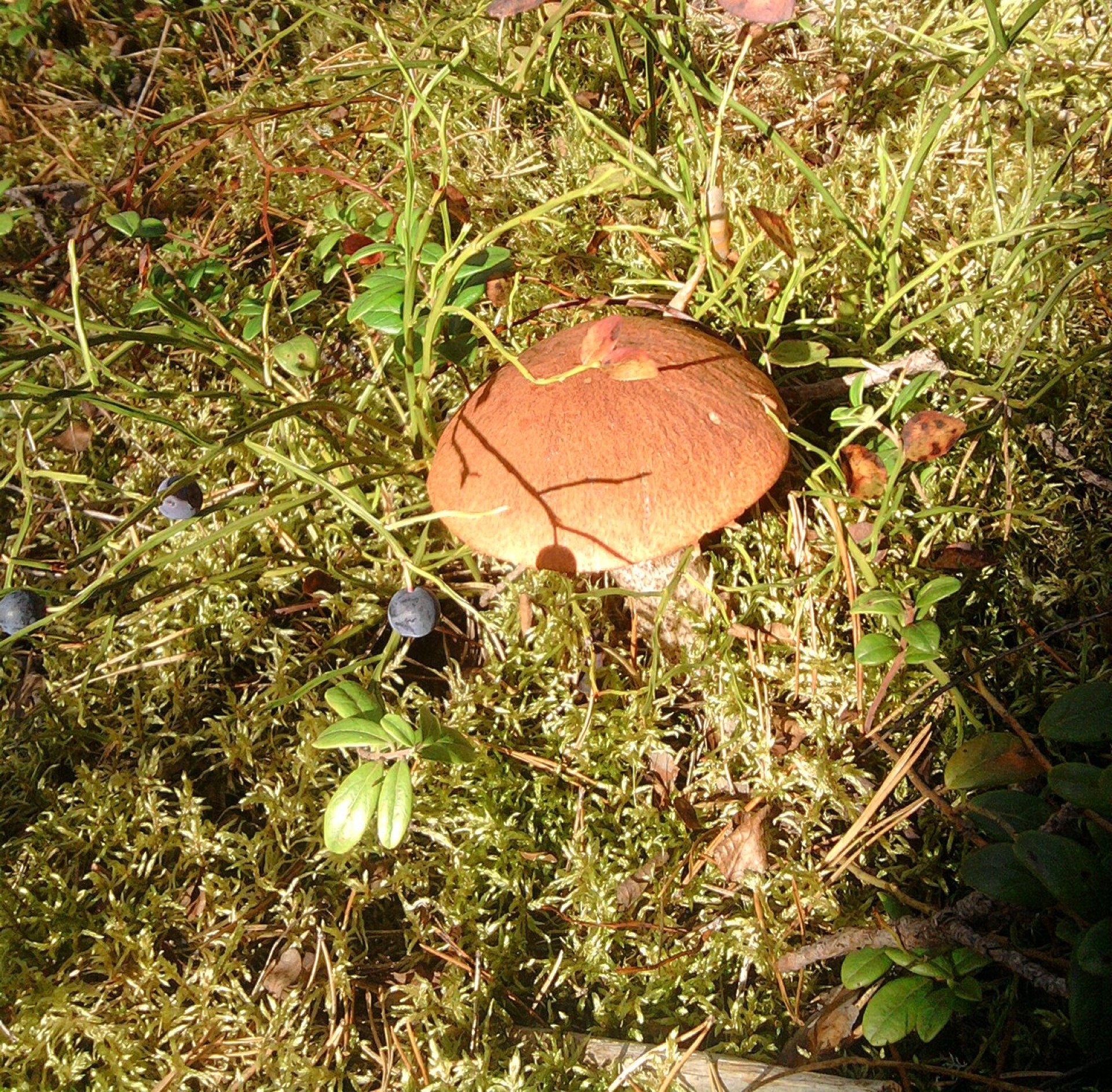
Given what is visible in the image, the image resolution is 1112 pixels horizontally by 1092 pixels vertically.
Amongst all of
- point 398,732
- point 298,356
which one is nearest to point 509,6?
point 298,356

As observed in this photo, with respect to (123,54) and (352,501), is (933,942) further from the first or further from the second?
(123,54)

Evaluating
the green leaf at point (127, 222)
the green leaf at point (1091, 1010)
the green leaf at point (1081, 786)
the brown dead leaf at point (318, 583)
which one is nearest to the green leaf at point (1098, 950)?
the green leaf at point (1091, 1010)

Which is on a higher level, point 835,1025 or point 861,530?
point 861,530

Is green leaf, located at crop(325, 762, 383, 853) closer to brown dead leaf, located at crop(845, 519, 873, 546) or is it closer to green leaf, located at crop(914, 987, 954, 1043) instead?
green leaf, located at crop(914, 987, 954, 1043)

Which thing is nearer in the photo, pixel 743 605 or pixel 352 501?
pixel 352 501

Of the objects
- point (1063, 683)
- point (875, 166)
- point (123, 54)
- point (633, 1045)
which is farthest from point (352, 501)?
point (123, 54)

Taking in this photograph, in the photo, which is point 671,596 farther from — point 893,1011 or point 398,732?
point 893,1011

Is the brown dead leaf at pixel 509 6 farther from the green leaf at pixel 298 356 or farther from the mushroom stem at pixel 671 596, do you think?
the mushroom stem at pixel 671 596
